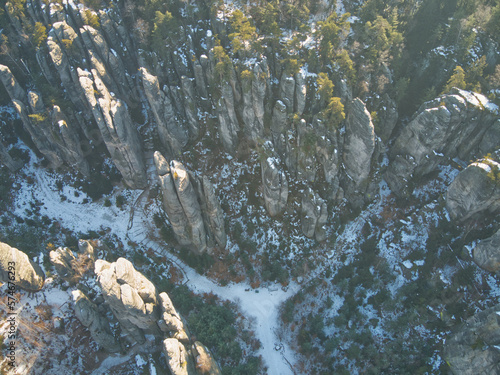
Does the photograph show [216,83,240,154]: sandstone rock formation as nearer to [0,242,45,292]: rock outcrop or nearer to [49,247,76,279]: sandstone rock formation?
[49,247,76,279]: sandstone rock formation

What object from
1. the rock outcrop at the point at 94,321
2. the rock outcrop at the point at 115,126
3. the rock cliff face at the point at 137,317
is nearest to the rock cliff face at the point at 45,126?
the rock outcrop at the point at 115,126

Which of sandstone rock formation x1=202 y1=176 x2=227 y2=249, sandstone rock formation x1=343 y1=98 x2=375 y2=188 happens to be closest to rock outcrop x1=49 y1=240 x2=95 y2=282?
sandstone rock formation x1=202 y1=176 x2=227 y2=249

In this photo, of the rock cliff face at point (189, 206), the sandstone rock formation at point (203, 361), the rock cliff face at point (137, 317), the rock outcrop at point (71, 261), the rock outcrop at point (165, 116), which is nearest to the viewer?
the rock cliff face at point (137, 317)

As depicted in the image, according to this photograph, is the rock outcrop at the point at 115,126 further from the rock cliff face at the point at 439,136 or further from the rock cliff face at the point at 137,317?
the rock cliff face at the point at 439,136

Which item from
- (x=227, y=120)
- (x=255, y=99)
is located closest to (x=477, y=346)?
(x=255, y=99)

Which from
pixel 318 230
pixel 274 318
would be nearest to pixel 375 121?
pixel 318 230

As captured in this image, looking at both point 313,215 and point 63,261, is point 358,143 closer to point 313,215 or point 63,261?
point 313,215
